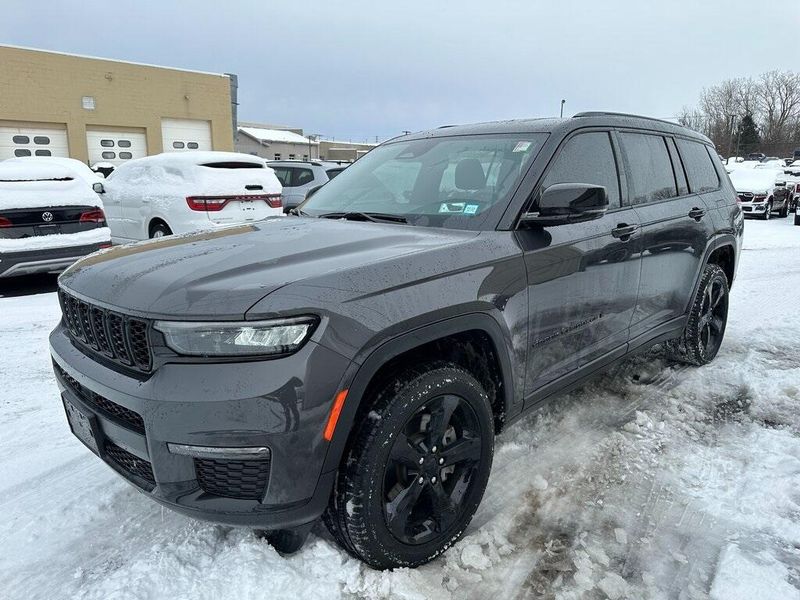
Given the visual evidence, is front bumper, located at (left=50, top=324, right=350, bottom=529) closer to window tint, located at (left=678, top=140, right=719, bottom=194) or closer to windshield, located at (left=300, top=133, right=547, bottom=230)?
windshield, located at (left=300, top=133, right=547, bottom=230)


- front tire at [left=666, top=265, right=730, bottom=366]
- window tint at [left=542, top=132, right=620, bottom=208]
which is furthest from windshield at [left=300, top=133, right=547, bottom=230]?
front tire at [left=666, top=265, right=730, bottom=366]

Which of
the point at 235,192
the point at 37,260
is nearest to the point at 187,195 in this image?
the point at 235,192

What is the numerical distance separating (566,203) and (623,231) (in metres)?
0.86

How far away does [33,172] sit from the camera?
7266mm

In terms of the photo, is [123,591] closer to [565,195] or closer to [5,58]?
[565,195]

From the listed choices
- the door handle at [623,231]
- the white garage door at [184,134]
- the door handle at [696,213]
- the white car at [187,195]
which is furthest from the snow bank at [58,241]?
the white garage door at [184,134]

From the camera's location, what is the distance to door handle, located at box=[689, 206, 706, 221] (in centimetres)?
412

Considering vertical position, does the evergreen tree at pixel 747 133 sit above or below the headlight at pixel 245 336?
above

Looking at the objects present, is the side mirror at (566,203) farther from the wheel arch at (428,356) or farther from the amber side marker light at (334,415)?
the amber side marker light at (334,415)

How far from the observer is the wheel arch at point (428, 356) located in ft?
6.48

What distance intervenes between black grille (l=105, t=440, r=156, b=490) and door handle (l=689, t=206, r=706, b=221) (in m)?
3.73

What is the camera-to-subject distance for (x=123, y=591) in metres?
2.14

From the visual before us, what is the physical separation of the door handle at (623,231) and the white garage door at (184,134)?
26.1 metres

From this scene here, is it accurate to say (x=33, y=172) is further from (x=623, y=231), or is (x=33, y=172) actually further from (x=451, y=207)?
(x=623, y=231)
